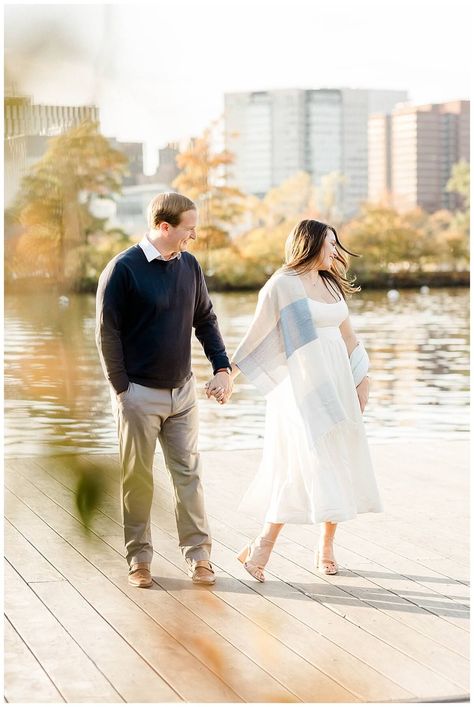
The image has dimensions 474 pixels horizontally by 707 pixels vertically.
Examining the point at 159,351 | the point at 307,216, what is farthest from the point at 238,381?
the point at 307,216

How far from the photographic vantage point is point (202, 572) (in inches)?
145

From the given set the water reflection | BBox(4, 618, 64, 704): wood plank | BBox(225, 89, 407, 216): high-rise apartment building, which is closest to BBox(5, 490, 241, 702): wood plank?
BBox(4, 618, 64, 704): wood plank

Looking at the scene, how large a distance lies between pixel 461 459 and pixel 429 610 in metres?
3.20

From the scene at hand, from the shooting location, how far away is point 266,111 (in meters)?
31.8

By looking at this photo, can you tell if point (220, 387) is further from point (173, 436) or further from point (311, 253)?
point (311, 253)

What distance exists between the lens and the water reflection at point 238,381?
729 mm

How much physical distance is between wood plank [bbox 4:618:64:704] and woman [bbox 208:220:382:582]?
38.3 inches

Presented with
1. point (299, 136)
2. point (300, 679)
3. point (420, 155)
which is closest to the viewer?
point (300, 679)

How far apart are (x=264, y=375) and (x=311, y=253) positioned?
0.44m

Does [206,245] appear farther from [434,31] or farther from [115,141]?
[115,141]

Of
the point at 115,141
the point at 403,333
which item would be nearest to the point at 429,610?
the point at 115,141

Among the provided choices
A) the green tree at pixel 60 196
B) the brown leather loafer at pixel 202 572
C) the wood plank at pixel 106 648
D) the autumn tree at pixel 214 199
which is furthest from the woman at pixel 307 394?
the autumn tree at pixel 214 199

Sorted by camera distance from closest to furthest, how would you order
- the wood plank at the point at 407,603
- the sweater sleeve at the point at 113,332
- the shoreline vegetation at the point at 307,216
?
the wood plank at the point at 407,603
the sweater sleeve at the point at 113,332
the shoreline vegetation at the point at 307,216

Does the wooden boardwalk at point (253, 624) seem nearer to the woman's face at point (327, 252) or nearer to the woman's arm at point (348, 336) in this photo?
the woman's arm at point (348, 336)
